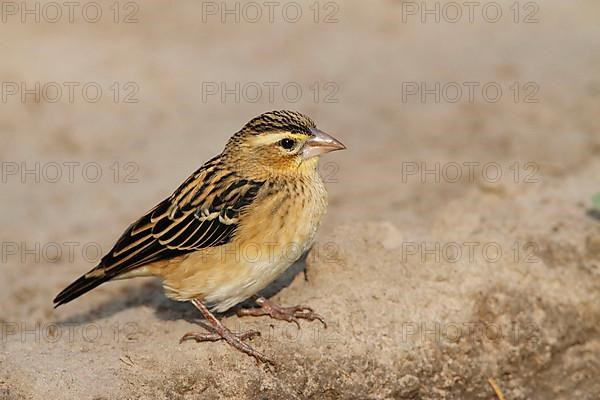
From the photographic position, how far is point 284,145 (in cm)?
689

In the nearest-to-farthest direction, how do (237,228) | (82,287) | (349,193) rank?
(237,228)
(82,287)
(349,193)

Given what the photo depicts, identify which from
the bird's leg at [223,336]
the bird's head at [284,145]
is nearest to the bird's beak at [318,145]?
the bird's head at [284,145]

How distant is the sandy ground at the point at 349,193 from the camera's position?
685 cm

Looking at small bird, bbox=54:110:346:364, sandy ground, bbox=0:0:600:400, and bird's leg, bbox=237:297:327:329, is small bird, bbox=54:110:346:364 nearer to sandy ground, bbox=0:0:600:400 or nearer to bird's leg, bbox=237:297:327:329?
bird's leg, bbox=237:297:327:329

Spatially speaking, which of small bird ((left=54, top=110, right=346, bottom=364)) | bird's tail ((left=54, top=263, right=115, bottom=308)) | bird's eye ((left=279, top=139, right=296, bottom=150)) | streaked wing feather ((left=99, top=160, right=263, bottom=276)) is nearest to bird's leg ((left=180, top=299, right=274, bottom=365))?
small bird ((left=54, top=110, right=346, bottom=364))

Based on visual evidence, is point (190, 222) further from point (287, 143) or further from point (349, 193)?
point (349, 193)

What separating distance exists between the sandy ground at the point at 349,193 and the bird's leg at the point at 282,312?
10 centimetres

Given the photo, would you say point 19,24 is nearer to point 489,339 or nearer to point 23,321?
point 23,321

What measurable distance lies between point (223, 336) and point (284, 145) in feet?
4.52

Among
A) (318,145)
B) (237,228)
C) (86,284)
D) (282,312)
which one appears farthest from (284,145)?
(86,284)

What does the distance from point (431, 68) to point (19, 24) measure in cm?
528

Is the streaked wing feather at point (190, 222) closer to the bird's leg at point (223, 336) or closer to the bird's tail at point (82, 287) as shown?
the bird's tail at point (82, 287)

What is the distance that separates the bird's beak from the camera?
270 inches

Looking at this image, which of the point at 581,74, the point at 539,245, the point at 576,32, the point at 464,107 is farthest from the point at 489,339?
the point at 576,32
